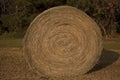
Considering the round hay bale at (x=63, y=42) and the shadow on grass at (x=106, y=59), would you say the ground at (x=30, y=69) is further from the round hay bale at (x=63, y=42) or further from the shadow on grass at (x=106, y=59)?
the round hay bale at (x=63, y=42)

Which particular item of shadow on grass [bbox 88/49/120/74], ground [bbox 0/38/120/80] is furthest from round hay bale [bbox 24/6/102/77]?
shadow on grass [bbox 88/49/120/74]

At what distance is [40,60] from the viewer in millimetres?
8852

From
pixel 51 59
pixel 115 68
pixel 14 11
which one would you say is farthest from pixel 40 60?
pixel 14 11

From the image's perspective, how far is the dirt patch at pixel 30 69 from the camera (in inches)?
330

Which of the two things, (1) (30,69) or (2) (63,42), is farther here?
(1) (30,69)

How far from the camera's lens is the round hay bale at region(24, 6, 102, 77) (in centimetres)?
880

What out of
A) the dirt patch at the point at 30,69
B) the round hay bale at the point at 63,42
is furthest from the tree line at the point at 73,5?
the round hay bale at the point at 63,42

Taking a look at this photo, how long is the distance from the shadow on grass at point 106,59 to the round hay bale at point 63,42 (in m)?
0.57

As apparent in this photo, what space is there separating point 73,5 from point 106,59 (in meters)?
9.95

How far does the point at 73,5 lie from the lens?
2117 centimetres

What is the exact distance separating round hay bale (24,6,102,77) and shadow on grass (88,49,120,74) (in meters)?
0.57

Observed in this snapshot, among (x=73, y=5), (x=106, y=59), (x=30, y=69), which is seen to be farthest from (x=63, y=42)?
(x=73, y=5)

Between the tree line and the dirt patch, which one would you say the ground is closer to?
the dirt patch

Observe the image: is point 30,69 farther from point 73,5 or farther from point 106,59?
point 73,5
